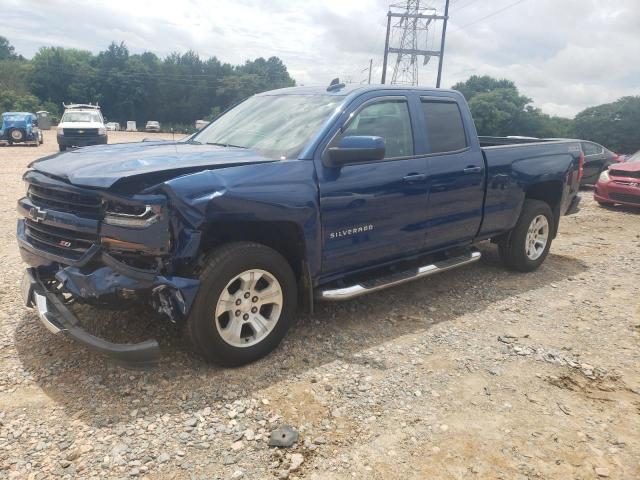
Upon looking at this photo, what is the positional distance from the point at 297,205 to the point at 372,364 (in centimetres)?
125

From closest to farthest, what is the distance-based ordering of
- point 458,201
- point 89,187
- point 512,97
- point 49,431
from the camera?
point 49,431
point 89,187
point 458,201
point 512,97

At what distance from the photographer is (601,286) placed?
5.58 meters

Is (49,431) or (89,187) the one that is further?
(89,187)

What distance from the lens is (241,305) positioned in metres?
3.34

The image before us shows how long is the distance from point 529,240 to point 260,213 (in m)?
3.82

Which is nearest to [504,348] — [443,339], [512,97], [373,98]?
[443,339]

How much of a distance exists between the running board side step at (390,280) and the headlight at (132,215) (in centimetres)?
141

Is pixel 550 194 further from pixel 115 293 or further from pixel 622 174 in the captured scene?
pixel 622 174

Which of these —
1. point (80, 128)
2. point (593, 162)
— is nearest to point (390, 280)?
point (593, 162)

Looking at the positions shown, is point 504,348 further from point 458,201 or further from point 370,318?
point 458,201

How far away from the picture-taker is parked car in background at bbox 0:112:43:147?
78.9 ft

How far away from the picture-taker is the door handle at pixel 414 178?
415 cm

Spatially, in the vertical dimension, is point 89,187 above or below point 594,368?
above

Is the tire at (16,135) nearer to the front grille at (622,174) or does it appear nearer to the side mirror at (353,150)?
the front grille at (622,174)
